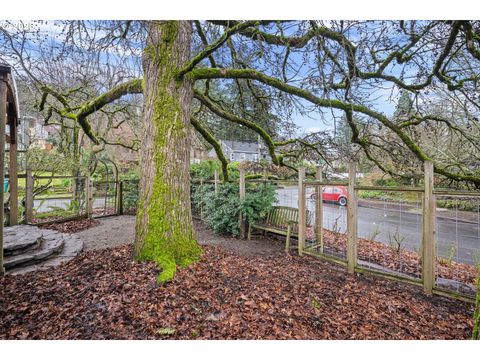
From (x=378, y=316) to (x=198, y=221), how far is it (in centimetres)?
478

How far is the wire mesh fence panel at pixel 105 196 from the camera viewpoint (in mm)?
6598

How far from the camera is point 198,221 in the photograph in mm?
6164

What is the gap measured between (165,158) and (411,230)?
581 centimetres

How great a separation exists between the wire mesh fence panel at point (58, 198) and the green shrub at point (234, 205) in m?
3.23

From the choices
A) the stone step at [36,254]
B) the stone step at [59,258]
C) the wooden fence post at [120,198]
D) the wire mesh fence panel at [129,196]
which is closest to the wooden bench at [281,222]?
the stone step at [59,258]

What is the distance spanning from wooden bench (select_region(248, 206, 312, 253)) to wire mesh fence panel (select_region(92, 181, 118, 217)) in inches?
173

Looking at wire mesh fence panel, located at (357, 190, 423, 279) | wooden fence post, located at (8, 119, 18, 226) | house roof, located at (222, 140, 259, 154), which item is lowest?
wire mesh fence panel, located at (357, 190, 423, 279)

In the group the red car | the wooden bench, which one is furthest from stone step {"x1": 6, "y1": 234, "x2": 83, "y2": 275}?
the red car

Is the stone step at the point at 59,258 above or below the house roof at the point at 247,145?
below

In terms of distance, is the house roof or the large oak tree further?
the house roof

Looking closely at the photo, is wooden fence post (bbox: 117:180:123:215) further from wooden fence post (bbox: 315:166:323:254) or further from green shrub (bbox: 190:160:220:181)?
wooden fence post (bbox: 315:166:323:254)

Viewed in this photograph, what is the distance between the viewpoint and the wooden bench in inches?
156

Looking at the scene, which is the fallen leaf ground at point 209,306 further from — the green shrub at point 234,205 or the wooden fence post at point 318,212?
the green shrub at point 234,205
